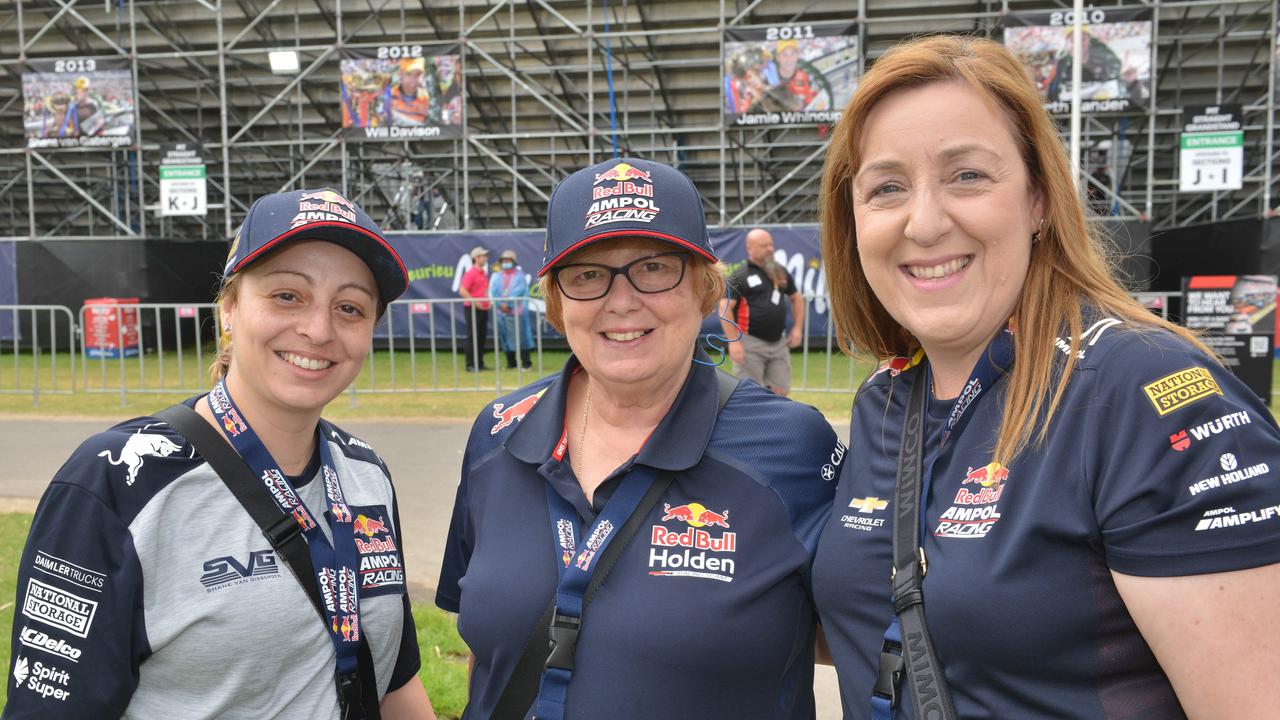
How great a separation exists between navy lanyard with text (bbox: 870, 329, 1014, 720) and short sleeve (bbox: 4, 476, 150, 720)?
143 cm

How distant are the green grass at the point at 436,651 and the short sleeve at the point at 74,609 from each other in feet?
5.23

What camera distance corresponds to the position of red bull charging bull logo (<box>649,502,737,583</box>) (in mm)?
2020

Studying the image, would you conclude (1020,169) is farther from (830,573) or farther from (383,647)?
(383,647)

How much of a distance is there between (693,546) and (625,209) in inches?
30.1

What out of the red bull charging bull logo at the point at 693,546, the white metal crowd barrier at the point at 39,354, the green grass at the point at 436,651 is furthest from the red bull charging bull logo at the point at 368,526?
the white metal crowd barrier at the point at 39,354

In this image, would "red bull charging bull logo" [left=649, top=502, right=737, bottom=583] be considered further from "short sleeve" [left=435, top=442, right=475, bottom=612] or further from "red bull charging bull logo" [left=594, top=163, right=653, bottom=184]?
"red bull charging bull logo" [left=594, top=163, right=653, bottom=184]

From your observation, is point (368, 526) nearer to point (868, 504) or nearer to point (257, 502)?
point (257, 502)

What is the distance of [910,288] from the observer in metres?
1.92

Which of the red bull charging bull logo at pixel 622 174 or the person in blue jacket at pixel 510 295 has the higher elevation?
the red bull charging bull logo at pixel 622 174

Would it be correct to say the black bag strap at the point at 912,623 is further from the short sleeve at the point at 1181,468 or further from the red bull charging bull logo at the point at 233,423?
the red bull charging bull logo at the point at 233,423

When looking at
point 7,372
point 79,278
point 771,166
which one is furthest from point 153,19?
point 771,166

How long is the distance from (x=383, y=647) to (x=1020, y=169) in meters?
1.74

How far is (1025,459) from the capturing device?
1620mm

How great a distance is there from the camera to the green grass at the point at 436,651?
3.68 m
